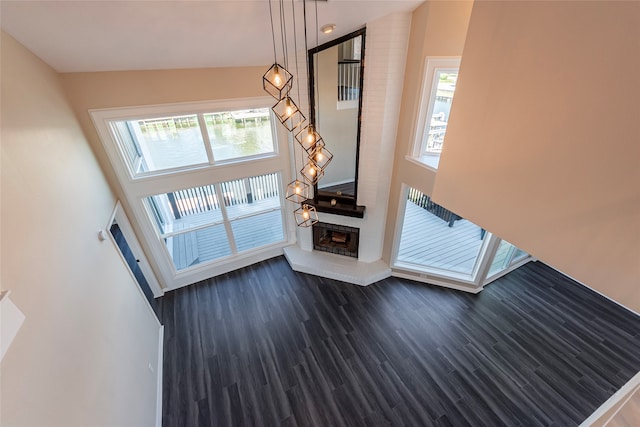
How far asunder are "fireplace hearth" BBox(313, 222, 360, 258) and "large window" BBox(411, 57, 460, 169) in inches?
79.5

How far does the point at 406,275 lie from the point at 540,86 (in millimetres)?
4127

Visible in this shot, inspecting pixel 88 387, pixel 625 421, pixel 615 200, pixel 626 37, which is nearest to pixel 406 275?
pixel 625 421

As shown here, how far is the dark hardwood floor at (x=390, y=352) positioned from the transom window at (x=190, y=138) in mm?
2497

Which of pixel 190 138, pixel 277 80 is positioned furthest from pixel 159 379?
pixel 277 80

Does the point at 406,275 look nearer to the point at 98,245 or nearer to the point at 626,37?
the point at 626,37

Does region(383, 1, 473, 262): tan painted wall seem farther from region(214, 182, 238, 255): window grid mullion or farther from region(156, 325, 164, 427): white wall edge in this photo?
region(156, 325, 164, 427): white wall edge

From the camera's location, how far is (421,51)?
3.47 metres

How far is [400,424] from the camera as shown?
3.29 m

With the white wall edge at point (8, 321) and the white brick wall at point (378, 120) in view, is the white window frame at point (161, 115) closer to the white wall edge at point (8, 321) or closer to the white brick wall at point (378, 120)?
the white brick wall at point (378, 120)

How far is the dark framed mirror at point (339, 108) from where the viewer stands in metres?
3.95

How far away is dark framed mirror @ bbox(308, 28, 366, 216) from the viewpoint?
3949 millimetres

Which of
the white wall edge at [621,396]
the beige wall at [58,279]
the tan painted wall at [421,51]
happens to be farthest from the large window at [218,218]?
the white wall edge at [621,396]

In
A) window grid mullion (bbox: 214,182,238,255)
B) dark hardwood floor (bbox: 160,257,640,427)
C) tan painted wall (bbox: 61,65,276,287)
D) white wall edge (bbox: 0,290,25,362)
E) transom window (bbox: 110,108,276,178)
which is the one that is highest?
tan painted wall (bbox: 61,65,276,287)

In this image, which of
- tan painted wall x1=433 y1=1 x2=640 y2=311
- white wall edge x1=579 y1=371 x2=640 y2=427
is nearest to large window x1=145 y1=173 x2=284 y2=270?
tan painted wall x1=433 y1=1 x2=640 y2=311
